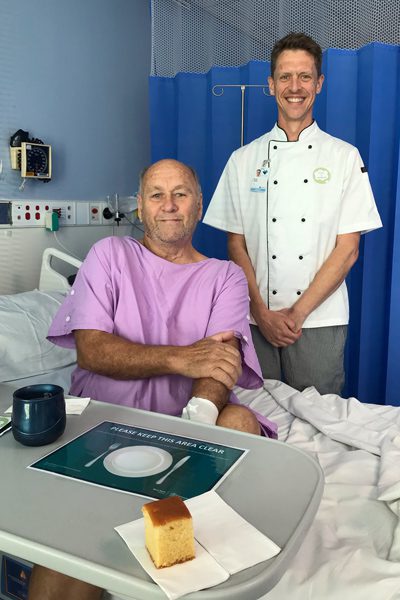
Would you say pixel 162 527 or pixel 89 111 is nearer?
pixel 162 527

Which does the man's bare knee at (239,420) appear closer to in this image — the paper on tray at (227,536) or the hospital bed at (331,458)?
the hospital bed at (331,458)

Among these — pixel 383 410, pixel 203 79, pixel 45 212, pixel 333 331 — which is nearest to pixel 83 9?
pixel 203 79

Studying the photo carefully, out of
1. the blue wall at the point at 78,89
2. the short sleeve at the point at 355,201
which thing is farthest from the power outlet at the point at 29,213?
the short sleeve at the point at 355,201

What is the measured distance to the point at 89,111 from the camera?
288 cm

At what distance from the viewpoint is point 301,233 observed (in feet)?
7.26

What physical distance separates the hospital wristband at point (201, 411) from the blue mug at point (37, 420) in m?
0.37

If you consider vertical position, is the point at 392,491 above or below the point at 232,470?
below

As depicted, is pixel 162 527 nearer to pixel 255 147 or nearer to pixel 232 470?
pixel 232 470

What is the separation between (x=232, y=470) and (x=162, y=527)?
0.26m

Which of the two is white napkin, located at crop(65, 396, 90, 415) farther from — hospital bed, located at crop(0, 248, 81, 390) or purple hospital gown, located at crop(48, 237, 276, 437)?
hospital bed, located at crop(0, 248, 81, 390)

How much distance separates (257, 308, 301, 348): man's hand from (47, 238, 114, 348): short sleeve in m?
0.79

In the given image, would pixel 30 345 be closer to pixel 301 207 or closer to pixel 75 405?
pixel 75 405

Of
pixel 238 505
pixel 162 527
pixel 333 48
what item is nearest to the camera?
pixel 162 527

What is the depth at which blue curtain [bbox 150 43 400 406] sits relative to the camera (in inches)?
99.1
